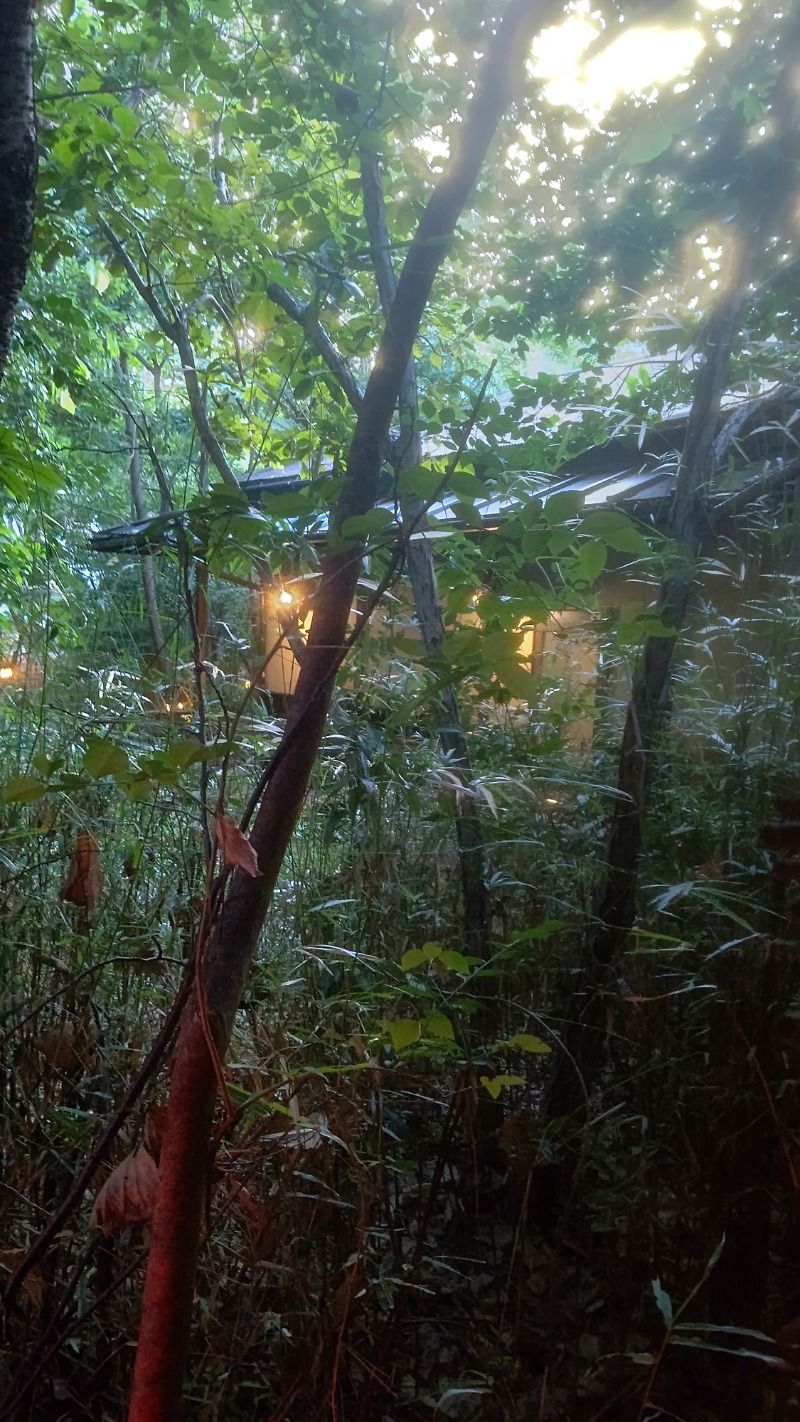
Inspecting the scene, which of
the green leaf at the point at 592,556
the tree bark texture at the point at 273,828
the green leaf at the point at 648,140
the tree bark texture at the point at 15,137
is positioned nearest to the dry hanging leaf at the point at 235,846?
the tree bark texture at the point at 273,828

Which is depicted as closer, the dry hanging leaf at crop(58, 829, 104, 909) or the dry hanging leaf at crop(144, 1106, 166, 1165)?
the dry hanging leaf at crop(144, 1106, 166, 1165)

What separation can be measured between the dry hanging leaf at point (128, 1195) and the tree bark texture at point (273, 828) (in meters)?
0.02

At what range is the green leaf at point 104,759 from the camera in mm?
746

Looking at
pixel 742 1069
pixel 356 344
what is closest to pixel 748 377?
pixel 356 344

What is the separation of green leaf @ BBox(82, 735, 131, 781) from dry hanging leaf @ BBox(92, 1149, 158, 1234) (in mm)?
421

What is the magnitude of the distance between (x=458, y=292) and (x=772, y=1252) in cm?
235

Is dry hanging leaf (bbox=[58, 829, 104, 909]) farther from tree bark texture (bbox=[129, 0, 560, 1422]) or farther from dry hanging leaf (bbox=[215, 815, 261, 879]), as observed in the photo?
dry hanging leaf (bbox=[215, 815, 261, 879])

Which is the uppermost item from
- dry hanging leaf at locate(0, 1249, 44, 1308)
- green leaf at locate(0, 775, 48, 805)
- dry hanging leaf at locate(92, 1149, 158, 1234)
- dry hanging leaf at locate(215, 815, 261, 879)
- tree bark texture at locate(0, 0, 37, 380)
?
tree bark texture at locate(0, 0, 37, 380)

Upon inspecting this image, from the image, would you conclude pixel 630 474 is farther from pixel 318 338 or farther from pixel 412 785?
pixel 412 785

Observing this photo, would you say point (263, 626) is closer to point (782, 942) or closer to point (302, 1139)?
point (302, 1139)

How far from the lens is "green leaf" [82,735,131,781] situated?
2.45ft

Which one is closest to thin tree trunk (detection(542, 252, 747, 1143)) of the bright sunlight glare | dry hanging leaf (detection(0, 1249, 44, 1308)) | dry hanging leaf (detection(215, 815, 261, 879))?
the bright sunlight glare

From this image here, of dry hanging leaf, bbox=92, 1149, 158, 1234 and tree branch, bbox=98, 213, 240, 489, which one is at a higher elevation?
tree branch, bbox=98, 213, 240, 489

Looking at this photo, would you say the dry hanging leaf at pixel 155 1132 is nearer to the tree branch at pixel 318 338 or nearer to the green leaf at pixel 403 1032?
the green leaf at pixel 403 1032
